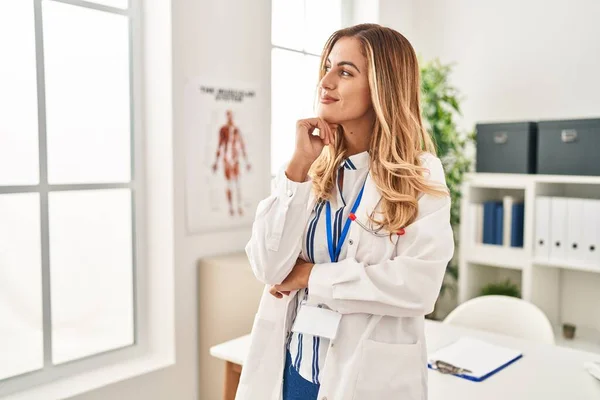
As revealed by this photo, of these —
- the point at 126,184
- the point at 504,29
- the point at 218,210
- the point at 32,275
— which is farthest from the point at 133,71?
the point at 504,29

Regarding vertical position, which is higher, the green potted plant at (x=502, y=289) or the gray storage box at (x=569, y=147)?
the gray storage box at (x=569, y=147)

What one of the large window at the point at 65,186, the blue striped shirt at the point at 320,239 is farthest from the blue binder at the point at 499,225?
the blue striped shirt at the point at 320,239

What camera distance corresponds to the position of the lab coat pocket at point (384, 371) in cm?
130

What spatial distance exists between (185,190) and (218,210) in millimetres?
226

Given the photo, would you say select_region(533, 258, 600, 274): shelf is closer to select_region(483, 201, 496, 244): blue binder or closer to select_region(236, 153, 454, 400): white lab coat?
select_region(483, 201, 496, 244): blue binder

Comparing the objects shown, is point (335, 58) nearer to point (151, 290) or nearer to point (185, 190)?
point (185, 190)

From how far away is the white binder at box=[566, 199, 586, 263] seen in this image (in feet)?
9.96

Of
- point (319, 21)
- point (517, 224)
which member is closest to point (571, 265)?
point (517, 224)

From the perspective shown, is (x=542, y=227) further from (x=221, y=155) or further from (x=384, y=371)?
(x=384, y=371)

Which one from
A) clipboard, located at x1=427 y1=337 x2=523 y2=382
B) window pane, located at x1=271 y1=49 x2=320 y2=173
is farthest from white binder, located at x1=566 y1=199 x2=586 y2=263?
window pane, located at x1=271 y1=49 x2=320 y2=173

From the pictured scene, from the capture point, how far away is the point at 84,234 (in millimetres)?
2514

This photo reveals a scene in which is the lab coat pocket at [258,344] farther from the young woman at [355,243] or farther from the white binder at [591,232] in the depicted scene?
the white binder at [591,232]

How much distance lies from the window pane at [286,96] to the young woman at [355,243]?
188 cm

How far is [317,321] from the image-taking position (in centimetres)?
135
